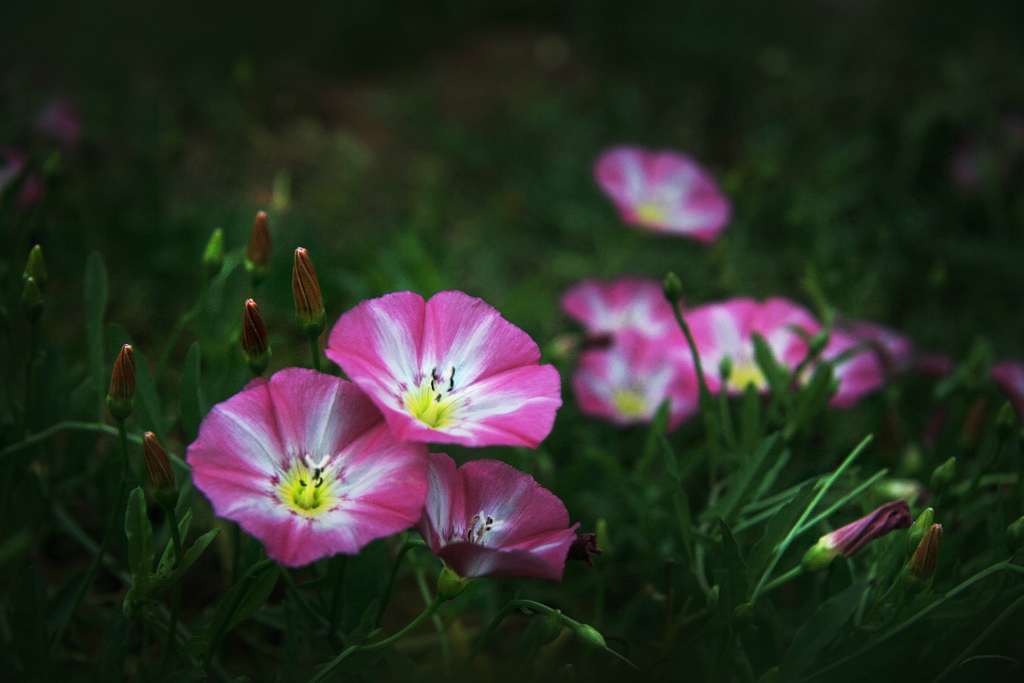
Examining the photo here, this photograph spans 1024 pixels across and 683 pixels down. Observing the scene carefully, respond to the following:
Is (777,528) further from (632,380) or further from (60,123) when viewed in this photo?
(60,123)

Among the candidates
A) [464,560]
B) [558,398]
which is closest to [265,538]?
[464,560]

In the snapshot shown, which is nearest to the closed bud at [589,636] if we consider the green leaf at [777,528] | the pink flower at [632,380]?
the green leaf at [777,528]

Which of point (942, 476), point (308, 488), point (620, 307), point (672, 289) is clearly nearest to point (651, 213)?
point (620, 307)

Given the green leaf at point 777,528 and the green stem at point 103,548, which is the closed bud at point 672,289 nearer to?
the green leaf at point 777,528

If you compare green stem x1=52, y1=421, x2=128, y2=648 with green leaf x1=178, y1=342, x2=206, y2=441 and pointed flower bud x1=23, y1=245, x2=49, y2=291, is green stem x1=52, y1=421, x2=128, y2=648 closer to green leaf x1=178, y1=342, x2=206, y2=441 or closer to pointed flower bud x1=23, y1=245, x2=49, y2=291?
green leaf x1=178, y1=342, x2=206, y2=441

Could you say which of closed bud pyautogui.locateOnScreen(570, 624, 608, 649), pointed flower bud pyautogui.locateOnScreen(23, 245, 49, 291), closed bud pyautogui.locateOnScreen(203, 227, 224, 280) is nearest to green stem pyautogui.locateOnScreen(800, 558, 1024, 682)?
closed bud pyautogui.locateOnScreen(570, 624, 608, 649)
